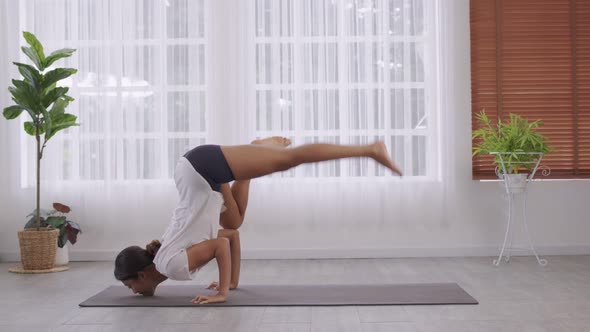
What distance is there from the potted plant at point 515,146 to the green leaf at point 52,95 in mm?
3274

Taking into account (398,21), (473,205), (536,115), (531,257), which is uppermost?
(398,21)

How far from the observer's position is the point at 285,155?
3719 mm

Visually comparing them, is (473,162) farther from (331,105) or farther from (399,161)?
(331,105)

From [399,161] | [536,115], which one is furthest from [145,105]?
[536,115]

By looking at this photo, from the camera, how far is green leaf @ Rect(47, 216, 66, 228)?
19.4 feet

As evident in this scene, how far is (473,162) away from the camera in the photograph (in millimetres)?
6387

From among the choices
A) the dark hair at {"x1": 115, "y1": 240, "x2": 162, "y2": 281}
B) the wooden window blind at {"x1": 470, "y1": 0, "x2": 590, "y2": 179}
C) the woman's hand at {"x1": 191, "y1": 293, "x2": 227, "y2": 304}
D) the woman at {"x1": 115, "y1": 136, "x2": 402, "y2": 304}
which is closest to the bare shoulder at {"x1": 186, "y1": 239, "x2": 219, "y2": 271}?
the woman at {"x1": 115, "y1": 136, "x2": 402, "y2": 304}

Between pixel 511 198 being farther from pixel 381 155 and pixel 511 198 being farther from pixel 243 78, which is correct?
pixel 381 155

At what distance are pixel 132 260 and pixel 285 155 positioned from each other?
107cm

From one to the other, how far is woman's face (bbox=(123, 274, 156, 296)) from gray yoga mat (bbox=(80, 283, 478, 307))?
4cm

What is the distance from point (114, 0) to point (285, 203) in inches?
88.3

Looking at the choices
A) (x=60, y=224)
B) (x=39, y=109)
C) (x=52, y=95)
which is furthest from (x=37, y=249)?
(x=52, y=95)

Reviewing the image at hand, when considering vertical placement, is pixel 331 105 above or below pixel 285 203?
above

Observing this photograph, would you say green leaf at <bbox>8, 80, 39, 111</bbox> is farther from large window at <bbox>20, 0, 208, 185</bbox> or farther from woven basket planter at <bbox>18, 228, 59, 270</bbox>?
woven basket planter at <bbox>18, 228, 59, 270</bbox>
